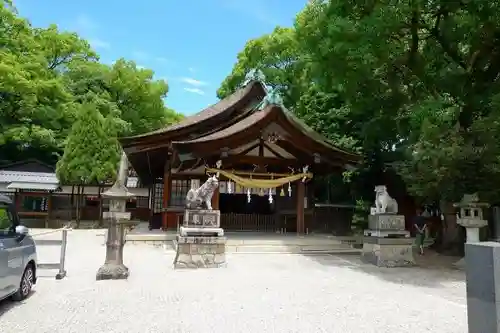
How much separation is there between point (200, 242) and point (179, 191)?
690 centimetres

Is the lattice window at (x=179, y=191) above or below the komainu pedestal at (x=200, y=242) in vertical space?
above

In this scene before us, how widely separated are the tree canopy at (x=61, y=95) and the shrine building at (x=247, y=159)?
8.80 meters

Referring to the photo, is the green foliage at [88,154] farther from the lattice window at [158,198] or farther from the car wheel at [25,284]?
the car wheel at [25,284]

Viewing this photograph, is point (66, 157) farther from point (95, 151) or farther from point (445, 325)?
point (445, 325)

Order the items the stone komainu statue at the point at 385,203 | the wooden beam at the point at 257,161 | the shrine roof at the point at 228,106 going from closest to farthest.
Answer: the stone komainu statue at the point at 385,203, the wooden beam at the point at 257,161, the shrine roof at the point at 228,106

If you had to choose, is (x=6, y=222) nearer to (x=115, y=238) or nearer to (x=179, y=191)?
(x=115, y=238)

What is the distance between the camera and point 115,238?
8453 mm

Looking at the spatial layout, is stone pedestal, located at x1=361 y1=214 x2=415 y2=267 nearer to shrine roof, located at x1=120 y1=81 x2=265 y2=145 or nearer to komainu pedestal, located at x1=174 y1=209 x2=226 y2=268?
komainu pedestal, located at x1=174 y1=209 x2=226 y2=268

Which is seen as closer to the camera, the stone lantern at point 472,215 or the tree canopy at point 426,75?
the tree canopy at point 426,75

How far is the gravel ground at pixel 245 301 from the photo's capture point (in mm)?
5195

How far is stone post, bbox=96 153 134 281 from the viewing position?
8.28 m

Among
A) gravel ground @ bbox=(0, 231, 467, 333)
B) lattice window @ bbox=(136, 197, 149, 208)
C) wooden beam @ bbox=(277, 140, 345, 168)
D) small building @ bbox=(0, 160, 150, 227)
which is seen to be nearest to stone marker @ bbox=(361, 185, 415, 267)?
gravel ground @ bbox=(0, 231, 467, 333)

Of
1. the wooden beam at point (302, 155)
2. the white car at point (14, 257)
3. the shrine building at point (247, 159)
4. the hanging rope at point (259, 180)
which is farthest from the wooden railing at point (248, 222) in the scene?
the white car at point (14, 257)

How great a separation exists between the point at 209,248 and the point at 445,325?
5884mm
